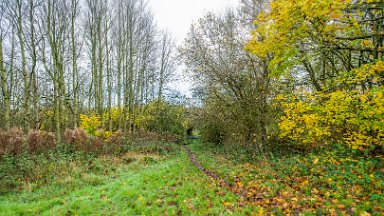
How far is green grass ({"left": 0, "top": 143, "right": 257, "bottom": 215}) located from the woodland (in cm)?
4

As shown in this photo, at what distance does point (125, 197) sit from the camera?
5.99 meters

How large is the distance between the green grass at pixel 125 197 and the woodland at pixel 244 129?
4cm

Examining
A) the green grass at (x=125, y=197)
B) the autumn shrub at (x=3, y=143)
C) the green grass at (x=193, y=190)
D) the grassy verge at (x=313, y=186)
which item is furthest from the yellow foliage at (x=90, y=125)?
the grassy verge at (x=313, y=186)

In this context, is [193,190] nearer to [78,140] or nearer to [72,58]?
[78,140]

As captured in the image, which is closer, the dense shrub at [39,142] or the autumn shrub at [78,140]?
the dense shrub at [39,142]

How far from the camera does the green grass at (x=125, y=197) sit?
5.23 m

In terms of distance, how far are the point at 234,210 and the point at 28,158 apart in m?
8.24

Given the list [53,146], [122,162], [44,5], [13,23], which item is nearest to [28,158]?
[53,146]

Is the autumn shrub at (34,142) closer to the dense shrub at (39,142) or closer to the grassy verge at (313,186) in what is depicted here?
the dense shrub at (39,142)

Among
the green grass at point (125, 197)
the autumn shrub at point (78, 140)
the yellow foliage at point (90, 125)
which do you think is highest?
the yellow foliage at point (90, 125)

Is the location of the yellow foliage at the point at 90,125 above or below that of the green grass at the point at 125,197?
above

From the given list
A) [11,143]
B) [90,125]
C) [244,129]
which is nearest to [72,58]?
[90,125]

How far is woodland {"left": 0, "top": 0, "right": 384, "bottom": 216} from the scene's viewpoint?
4.92 m

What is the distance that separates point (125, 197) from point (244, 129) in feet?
22.4
